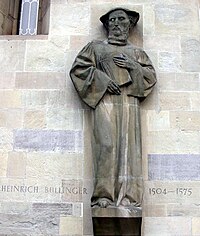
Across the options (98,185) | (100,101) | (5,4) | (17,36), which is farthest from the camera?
(5,4)

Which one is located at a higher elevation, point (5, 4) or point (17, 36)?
point (5, 4)

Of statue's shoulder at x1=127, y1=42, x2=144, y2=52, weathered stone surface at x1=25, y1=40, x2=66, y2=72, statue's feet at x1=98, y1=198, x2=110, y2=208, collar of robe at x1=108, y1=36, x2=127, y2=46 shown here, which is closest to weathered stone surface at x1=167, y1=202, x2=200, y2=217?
statue's feet at x1=98, y1=198, x2=110, y2=208

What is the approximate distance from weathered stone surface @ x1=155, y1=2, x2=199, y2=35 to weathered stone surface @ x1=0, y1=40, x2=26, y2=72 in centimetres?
174

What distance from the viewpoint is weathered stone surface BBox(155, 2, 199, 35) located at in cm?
640

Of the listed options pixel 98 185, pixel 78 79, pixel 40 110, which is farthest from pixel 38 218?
pixel 78 79

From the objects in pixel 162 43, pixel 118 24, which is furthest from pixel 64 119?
pixel 162 43

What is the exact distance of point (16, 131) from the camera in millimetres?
5938

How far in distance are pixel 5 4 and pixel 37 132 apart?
2106mm

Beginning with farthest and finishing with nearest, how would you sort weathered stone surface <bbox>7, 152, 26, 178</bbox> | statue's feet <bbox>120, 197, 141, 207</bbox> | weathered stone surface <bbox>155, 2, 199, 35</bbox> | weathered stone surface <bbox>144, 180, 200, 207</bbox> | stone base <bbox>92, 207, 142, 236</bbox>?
1. weathered stone surface <bbox>155, 2, 199, 35</bbox>
2. weathered stone surface <bbox>7, 152, 26, 178</bbox>
3. weathered stone surface <bbox>144, 180, 200, 207</bbox>
4. statue's feet <bbox>120, 197, 141, 207</bbox>
5. stone base <bbox>92, 207, 142, 236</bbox>

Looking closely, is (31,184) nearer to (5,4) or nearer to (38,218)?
(38,218)

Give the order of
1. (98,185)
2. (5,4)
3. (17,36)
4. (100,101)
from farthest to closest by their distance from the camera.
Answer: (5,4) → (17,36) → (100,101) → (98,185)

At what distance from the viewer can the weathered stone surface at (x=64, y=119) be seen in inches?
234

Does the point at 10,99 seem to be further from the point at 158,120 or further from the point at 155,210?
the point at 155,210

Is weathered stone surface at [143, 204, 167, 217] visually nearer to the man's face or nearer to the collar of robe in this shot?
the collar of robe
